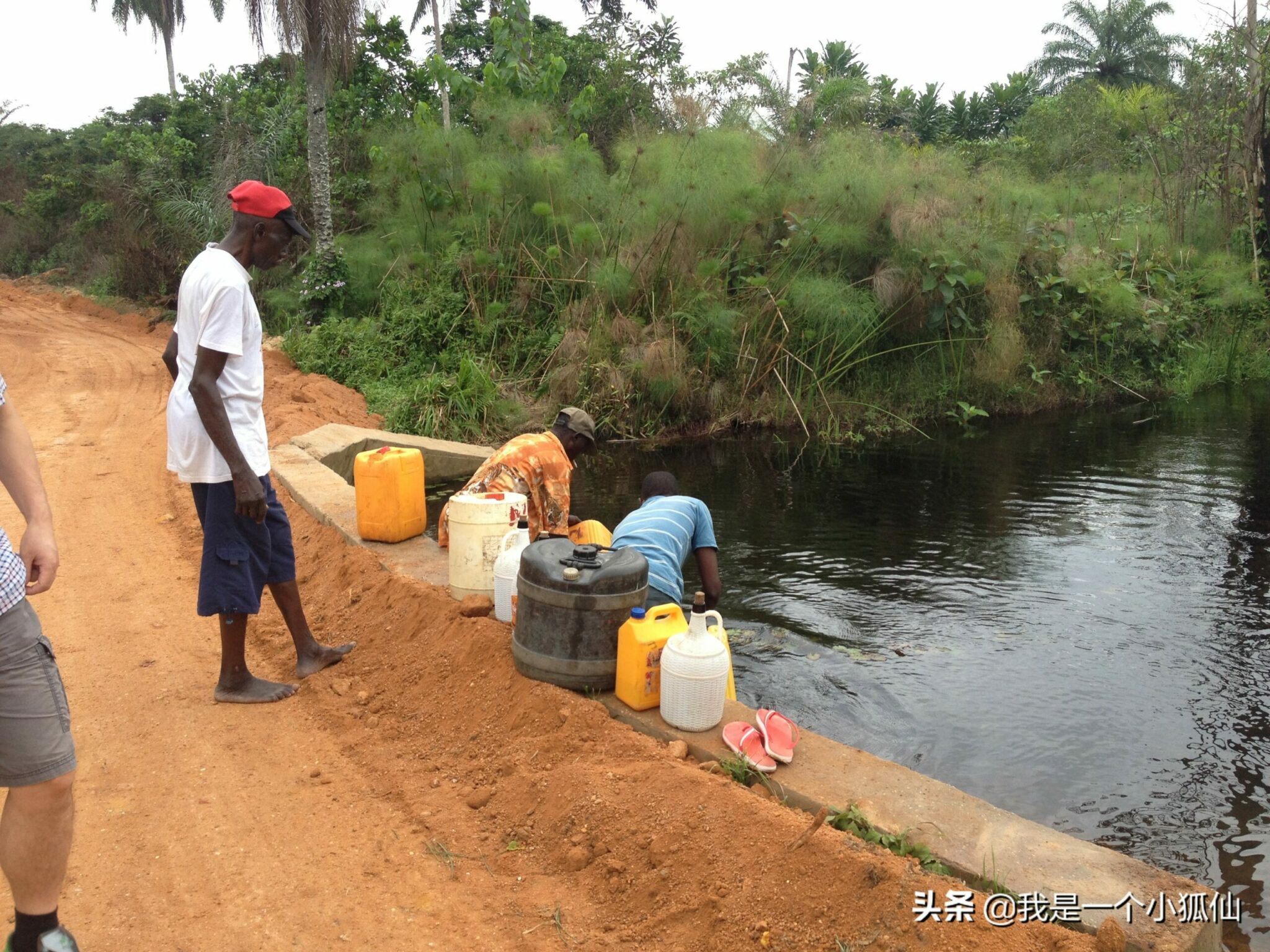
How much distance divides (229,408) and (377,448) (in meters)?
4.83

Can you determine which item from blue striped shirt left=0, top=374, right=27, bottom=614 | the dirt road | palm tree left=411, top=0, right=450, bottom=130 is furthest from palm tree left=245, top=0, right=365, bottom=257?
blue striped shirt left=0, top=374, right=27, bottom=614

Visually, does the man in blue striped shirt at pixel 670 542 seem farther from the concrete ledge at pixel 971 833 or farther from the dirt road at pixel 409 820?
the concrete ledge at pixel 971 833

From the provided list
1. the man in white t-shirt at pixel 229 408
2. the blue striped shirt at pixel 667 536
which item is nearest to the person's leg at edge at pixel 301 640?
the man in white t-shirt at pixel 229 408

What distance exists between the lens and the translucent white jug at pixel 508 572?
4.36 metres

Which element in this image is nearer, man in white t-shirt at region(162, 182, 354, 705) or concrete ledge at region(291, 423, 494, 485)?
man in white t-shirt at region(162, 182, 354, 705)

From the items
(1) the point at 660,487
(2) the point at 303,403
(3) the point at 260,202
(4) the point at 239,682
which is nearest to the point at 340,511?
(4) the point at 239,682

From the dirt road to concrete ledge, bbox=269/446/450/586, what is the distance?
0.84 ft

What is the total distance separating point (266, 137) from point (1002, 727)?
1795 cm

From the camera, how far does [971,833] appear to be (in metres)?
3.00

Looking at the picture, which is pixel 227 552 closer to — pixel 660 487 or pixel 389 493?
pixel 389 493

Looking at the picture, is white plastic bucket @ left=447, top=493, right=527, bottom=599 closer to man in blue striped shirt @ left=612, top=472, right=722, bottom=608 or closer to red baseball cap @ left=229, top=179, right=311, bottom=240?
man in blue striped shirt @ left=612, top=472, right=722, bottom=608

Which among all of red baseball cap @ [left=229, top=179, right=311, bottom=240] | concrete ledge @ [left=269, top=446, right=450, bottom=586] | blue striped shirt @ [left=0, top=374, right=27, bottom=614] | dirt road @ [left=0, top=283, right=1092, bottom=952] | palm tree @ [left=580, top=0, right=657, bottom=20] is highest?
palm tree @ [left=580, top=0, right=657, bottom=20]

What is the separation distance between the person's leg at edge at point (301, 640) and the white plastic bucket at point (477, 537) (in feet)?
1.97

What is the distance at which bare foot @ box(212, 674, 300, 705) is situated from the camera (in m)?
4.07
